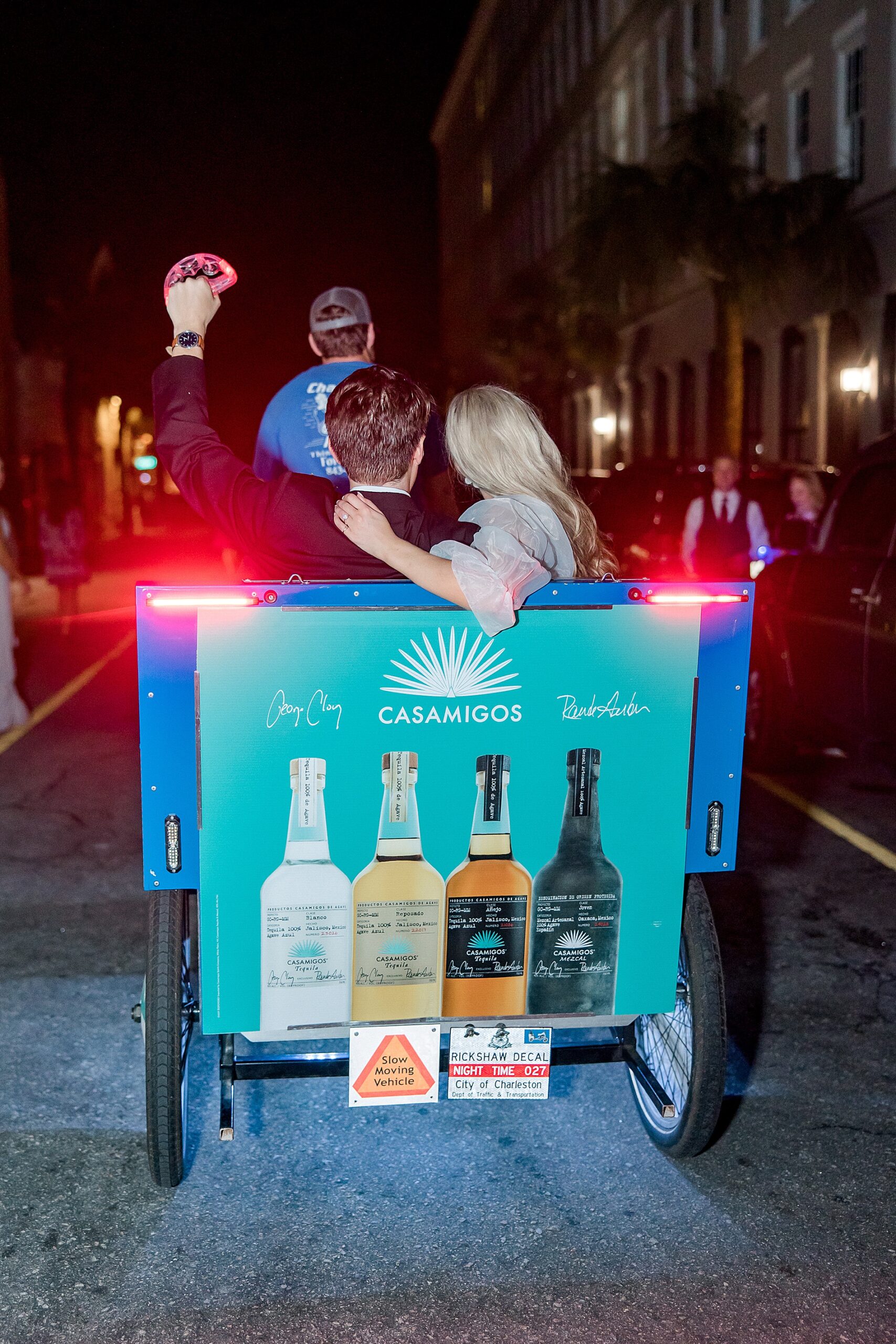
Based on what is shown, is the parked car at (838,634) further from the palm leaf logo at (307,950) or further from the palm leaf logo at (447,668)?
the palm leaf logo at (307,950)

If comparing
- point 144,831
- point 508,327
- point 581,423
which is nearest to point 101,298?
point 508,327

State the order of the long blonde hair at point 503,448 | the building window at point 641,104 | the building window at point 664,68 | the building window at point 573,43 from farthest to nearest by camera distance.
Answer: the building window at point 573,43 < the building window at point 641,104 < the building window at point 664,68 < the long blonde hair at point 503,448

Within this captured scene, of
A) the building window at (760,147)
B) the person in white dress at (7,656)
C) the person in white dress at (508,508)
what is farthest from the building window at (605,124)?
the person in white dress at (508,508)

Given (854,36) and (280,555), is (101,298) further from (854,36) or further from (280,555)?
(280,555)

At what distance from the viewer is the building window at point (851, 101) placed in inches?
898

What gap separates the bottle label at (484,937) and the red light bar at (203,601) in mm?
786

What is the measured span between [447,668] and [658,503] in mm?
9454

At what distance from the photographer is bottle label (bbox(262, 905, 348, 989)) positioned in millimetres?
2900

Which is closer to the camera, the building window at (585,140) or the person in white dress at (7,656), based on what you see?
the person in white dress at (7,656)

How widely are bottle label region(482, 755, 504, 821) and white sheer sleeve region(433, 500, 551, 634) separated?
29 cm

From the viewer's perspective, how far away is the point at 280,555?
10.4ft

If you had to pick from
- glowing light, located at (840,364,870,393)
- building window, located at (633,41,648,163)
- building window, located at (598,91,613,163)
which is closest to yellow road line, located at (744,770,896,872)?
glowing light, located at (840,364,870,393)

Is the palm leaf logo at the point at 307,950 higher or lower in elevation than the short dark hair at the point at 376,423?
lower

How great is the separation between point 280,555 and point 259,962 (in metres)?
0.94
